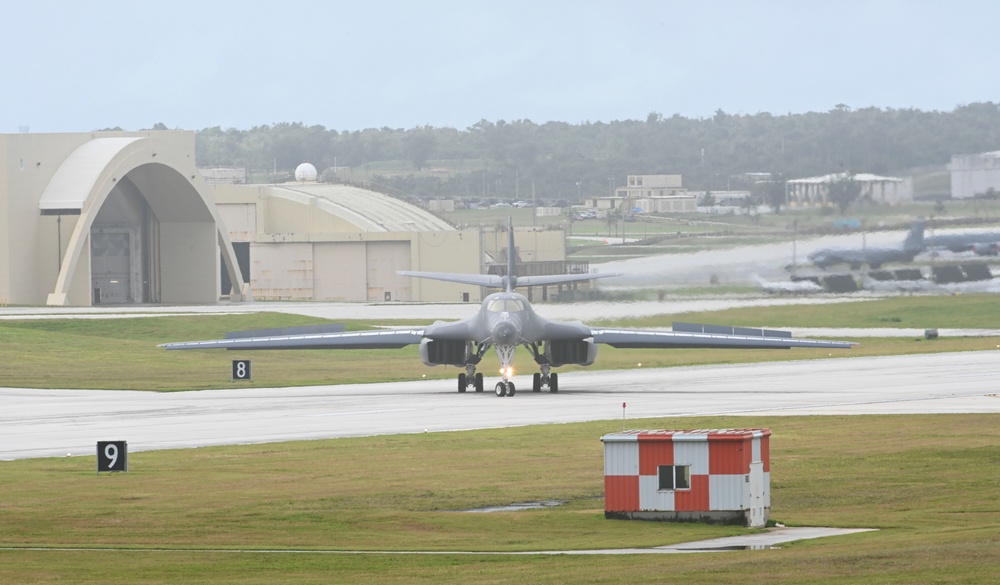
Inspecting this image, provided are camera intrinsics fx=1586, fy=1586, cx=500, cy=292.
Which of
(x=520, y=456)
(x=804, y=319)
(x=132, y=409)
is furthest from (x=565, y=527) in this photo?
(x=804, y=319)

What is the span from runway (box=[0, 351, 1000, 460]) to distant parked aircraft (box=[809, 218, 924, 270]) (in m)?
5.71

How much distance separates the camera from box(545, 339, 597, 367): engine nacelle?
44.0 metres

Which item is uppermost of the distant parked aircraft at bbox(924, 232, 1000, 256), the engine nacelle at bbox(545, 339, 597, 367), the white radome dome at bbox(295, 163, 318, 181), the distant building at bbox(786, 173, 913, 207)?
the white radome dome at bbox(295, 163, 318, 181)

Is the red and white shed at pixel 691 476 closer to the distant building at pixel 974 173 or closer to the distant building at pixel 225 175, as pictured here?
the distant building at pixel 974 173

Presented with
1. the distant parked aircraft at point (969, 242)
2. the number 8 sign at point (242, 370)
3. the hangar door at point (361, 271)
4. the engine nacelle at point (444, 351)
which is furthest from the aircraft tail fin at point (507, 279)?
the hangar door at point (361, 271)

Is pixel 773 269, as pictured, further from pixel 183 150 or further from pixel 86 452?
pixel 183 150

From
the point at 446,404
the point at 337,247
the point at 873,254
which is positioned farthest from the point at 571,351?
the point at 337,247

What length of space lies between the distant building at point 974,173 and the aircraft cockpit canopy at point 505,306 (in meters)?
21.0

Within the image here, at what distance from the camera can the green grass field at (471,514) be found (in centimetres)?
1502

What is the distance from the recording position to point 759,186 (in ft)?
199

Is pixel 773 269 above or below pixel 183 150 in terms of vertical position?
below

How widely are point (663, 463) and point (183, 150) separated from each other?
82603mm

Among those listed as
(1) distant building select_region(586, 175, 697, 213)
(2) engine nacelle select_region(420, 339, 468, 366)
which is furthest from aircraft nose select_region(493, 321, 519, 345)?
(1) distant building select_region(586, 175, 697, 213)

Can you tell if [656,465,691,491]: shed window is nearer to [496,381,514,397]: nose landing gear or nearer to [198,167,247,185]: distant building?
[496,381,514,397]: nose landing gear
